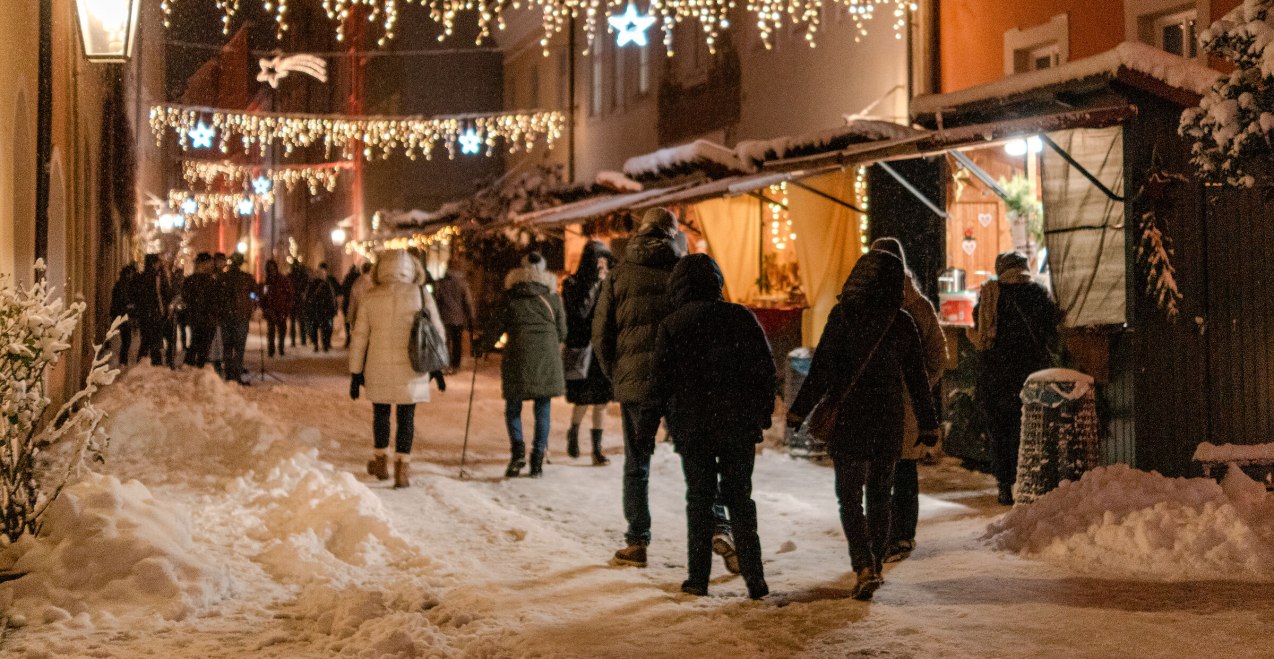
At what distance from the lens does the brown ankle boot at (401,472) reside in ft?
34.3

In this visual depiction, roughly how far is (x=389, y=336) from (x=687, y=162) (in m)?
6.90

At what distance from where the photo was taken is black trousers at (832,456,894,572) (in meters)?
6.76

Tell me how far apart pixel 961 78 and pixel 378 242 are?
21.4 meters

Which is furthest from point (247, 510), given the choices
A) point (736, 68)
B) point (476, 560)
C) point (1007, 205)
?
point (736, 68)

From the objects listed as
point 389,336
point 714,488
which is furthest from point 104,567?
point 389,336

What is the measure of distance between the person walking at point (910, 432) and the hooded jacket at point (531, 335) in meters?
4.11

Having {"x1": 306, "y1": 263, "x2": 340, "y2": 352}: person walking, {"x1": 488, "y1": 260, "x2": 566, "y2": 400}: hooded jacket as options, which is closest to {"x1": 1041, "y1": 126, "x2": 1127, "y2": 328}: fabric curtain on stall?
{"x1": 488, "y1": 260, "x2": 566, "y2": 400}: hooded jacket

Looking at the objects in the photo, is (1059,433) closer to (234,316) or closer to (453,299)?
(234,316)

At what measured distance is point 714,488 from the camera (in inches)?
268

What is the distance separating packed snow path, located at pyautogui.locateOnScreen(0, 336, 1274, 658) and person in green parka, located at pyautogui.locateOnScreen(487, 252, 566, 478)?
2.80 ft

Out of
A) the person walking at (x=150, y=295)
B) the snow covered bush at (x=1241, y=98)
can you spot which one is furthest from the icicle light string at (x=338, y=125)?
the snow covered bush at (x=1241, y=98)

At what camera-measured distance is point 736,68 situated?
69.0 ft

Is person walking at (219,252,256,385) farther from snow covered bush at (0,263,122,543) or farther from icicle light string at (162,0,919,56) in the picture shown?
snow covered bush at (0,263,122,543)

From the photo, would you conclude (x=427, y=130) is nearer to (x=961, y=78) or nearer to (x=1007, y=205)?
(x=961, y=78)
